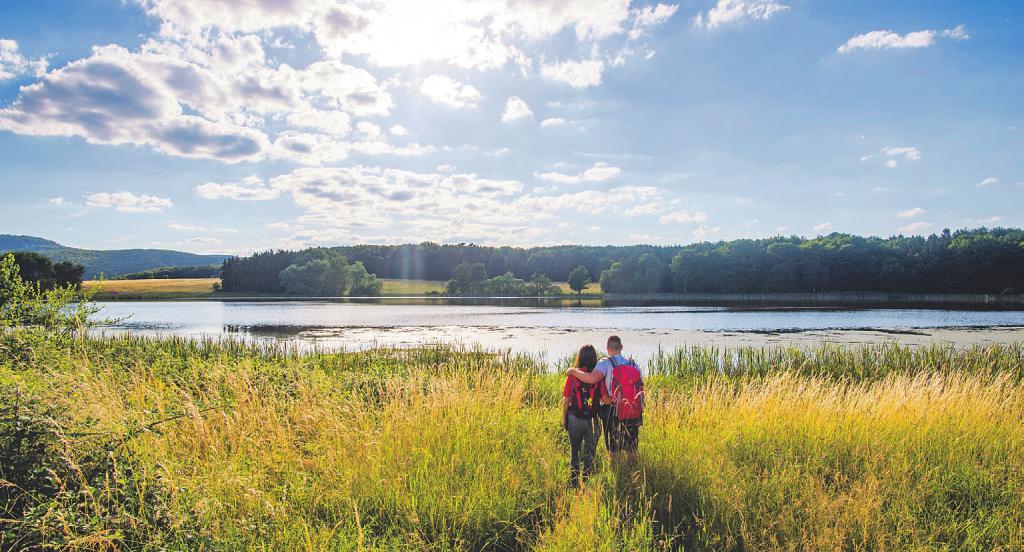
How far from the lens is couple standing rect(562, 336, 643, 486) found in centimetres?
684

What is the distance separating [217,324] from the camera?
52.7m

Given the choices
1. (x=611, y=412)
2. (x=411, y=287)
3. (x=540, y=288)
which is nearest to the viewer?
(x=611, y=412)

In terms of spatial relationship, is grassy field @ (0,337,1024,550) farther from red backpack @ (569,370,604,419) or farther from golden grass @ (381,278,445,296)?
golden grass @ (381,278,445,296)

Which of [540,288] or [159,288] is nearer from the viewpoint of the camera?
[159,288]

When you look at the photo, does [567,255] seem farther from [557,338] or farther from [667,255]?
[557,338]

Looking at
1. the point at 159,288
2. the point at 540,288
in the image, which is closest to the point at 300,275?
the point at 159,288

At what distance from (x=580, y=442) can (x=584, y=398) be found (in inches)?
22.0

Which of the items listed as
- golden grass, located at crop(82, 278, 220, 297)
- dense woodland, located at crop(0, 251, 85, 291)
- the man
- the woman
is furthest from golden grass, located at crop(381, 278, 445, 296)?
the woman

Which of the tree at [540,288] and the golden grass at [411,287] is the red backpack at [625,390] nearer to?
the tree at [540,288]

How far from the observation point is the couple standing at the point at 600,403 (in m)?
6.84

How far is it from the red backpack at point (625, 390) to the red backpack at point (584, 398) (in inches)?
7.4

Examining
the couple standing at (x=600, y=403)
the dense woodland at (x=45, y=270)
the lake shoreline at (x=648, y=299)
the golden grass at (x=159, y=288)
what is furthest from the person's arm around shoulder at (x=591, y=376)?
the golden grass at (x=159, y=288)

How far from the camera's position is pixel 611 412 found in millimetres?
7133

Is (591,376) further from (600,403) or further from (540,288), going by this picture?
(540,288)
